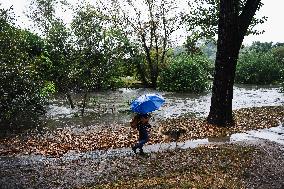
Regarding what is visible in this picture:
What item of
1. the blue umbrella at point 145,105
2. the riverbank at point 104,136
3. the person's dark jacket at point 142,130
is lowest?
the riverbank at point 104,136

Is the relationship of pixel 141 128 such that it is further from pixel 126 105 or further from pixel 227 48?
pixel 126 105

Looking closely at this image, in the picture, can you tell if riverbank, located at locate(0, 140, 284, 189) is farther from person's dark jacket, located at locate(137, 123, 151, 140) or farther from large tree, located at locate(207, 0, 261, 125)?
large tree, located at locate(207, 0, 261, 125)

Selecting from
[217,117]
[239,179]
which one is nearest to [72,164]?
[239,179]

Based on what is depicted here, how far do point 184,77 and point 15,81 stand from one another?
17.2m

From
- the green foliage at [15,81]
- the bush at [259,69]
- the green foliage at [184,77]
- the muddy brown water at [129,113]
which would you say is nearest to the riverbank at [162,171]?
the muddy brown water at [129,113]

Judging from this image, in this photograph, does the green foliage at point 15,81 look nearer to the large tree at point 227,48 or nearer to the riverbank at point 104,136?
the riverbank at point 104,136

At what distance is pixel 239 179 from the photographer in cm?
820

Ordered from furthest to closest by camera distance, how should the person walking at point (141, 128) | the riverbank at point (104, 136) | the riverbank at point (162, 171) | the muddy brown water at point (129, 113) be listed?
the riverbank at point (104, 136) → the muddy brown water at point (129, 113) → the person walking at point (141, 128) → the riverbank at point (162, 171)

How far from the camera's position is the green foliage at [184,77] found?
2638 cm

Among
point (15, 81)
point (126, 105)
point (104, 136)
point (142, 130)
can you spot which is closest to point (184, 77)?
point (126, 105)

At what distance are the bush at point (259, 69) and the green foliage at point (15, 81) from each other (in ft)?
71.2

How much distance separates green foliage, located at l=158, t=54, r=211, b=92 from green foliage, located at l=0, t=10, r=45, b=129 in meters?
A: 13.0

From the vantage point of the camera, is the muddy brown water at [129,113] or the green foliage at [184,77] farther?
the green foliage at [184,77]

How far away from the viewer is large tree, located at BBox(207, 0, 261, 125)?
12906 millimetres
